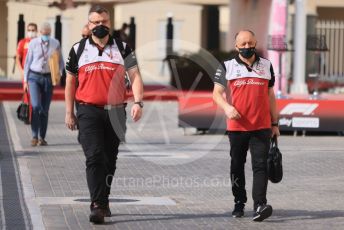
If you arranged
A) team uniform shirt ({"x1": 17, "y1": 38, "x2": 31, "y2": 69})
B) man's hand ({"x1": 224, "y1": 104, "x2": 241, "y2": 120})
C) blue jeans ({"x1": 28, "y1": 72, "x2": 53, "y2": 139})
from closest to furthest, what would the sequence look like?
man's hand ({"x1": 224, "y1": 104, "x2": 241, "y2": 120})
blue jeans ({"x1": 28, "y1": 72, "x2": 53, "y2": 139})
team uniform shirt ({"x1": 17, "y1": 38, "x2": 31, "y2": 69})

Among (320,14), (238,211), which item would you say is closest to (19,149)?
(238,211)

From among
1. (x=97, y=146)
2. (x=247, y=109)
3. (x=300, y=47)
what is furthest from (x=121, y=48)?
(x=300, y=47)

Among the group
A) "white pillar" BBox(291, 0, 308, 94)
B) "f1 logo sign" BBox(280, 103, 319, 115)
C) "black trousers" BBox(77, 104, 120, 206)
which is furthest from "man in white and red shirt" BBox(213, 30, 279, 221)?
"white pillar" BBox(291, 0, 308, 94)

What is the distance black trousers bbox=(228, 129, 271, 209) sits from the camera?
11.0 metres

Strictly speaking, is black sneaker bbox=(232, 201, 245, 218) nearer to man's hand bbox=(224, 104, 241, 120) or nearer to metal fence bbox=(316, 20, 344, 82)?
man's hand bbox=(224, 104, 241, 120)

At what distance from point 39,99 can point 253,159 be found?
751 cm

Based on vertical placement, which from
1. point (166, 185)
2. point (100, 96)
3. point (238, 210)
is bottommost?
point (166, 185)

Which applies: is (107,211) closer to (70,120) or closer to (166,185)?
(70,120)

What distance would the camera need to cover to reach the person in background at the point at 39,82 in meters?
18.1

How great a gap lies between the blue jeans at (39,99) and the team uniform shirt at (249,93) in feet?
23.7

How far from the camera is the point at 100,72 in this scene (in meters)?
11.0

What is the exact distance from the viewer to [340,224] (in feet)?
35.5

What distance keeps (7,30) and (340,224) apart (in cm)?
2783

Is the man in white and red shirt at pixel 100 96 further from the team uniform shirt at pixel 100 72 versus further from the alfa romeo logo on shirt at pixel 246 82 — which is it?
the alfa romeo logo on shirt at pixel 246 82
